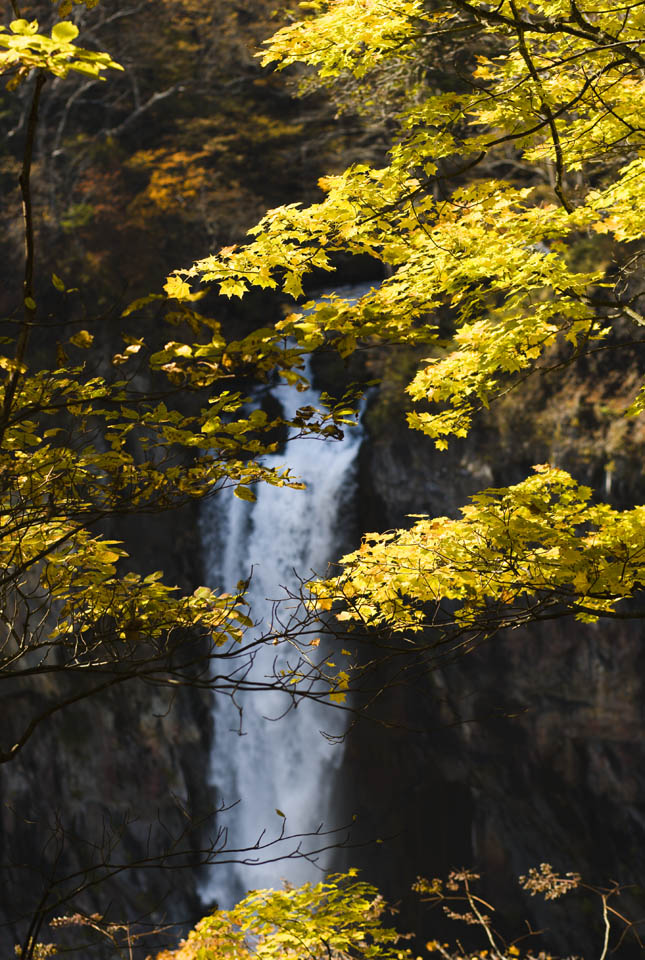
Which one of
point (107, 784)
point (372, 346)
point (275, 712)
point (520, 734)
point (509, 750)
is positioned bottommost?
point (107, 784)

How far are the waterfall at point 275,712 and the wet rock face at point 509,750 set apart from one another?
57 centimetres

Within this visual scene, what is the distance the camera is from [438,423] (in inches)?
187

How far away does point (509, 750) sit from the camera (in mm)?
12586

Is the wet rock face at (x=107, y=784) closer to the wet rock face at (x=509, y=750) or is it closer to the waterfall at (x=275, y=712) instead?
the waterfall at (x=275, y=712)

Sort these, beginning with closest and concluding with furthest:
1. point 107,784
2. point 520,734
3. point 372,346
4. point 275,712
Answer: point 372,346, point 520,734, point 107,784, point 275,712

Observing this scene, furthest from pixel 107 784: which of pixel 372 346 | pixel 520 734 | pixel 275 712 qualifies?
pixel 372 346

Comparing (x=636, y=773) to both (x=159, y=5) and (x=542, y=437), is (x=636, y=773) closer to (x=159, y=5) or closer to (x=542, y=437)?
(x=542, y=437)

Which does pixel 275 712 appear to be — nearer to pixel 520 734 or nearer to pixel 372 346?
pixel 520 734

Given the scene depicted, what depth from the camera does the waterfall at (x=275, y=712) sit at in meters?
13.9

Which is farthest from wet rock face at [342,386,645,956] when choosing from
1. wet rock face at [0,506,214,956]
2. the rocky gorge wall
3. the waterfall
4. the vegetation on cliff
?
the vegetation on cliff

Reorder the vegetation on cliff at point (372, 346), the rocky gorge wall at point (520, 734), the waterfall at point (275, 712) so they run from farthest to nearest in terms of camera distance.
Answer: the waterfall at point (275, 712), the rocky gorge wall at point (520, 734), the vegetation on cliff at point (372, 346)

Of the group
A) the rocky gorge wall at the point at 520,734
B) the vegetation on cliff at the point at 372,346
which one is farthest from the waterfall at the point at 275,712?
the vegetation on cliff at the point at 372,346

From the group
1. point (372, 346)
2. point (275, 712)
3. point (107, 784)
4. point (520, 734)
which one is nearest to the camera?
point (372, 346)

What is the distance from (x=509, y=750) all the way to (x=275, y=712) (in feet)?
14.0
